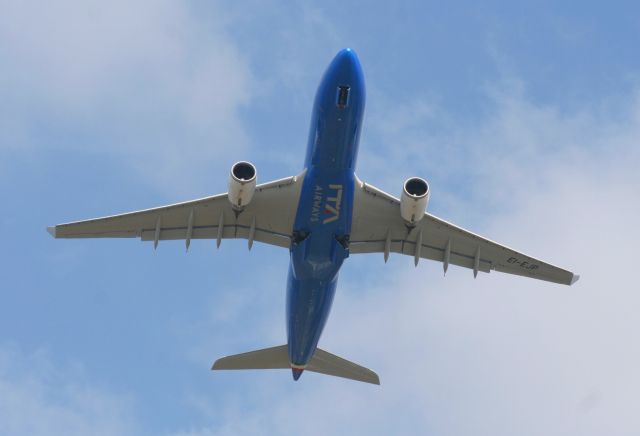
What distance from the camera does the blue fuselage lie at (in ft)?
82.1

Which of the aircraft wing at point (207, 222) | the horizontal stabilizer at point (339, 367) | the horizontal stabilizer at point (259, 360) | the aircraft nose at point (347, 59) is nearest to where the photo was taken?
the aircraft nose at point (347, 59)

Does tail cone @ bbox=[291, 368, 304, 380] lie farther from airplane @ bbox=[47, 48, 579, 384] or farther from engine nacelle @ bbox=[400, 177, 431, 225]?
engine nacelle @ bbox=[400, 177, 431, 225]

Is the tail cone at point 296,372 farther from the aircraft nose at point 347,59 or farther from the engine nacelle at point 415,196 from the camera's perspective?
the aircraft nose at point 347,59

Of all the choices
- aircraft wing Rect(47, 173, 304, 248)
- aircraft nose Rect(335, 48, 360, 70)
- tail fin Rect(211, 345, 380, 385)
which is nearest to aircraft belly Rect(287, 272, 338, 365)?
aircraft wing Rect(47, 173, 304, 248)

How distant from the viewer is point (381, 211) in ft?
94.4

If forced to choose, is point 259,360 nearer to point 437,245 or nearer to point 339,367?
point 339,367

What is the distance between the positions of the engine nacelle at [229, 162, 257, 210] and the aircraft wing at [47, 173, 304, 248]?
154 cm

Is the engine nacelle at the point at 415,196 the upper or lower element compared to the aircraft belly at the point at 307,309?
upper

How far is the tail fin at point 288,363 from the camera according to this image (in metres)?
32.0

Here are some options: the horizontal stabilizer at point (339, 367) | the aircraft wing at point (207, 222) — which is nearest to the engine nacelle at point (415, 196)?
the aircraft wing at point (207, 222)

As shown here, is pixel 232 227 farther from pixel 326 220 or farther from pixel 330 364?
pixel 330 364

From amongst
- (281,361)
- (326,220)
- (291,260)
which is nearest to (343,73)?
(326,220)

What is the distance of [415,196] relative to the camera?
85.9 ft

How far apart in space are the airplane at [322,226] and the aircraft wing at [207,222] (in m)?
0.03
